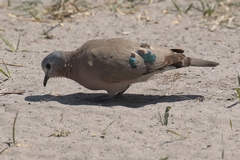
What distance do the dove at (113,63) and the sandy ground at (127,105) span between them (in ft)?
0.84

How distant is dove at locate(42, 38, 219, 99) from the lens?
19.7 feet

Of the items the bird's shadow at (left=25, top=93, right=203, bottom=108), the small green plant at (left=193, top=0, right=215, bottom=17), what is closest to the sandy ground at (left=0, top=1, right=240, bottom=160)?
the bird's shadow at (left=25, top=93, right=203, bottom=108)

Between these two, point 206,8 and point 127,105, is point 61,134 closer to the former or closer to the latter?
point 127,105

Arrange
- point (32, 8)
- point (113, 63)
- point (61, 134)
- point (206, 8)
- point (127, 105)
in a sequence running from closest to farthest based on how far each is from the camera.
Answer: point (61, 134) < point (113, 63) < point (127, 105) < point (32, 8) < point (206, 8)

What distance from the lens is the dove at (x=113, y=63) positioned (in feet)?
19.7

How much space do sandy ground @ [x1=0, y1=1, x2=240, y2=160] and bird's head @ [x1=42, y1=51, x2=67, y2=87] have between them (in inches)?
9.1

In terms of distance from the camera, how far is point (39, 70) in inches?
280

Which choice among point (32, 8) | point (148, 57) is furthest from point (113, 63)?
point (32, 8)

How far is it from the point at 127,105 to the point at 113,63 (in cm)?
50

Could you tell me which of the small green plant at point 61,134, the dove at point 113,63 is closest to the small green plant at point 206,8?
the dove at point 113,63

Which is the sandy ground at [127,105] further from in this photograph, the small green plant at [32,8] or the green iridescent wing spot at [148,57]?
the green iridescent wing spot at [148,57]

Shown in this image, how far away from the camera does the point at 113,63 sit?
19.7 ft

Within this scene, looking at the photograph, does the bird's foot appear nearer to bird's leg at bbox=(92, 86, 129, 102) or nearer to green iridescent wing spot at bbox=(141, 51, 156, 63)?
bird's leg at bbox=(92, 86, 129, 102)

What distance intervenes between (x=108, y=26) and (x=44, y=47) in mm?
1226
